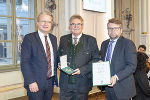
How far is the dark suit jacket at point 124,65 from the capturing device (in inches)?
84.2

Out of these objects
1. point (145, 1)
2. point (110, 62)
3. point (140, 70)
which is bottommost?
point (140, 70)

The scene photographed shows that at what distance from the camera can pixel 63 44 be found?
7.88 feet

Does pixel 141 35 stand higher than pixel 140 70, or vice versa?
pixel 141 35

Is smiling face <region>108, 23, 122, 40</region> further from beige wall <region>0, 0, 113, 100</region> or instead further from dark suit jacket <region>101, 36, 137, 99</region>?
beige wall <region>0, 0, 113, 100</region>

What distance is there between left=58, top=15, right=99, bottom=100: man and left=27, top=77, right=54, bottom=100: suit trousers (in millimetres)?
161

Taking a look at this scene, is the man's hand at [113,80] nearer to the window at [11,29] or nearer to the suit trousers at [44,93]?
the suit trousers at [44,93]

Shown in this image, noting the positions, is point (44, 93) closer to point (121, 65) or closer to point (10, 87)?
point (121, 65)

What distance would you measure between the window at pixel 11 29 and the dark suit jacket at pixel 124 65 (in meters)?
3.38

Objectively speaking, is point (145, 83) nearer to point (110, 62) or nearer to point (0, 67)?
point (110, 62)

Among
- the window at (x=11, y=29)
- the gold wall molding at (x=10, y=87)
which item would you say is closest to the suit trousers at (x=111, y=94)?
the gold wall molding at (x=10, y=87)

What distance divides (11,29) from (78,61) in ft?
11.0

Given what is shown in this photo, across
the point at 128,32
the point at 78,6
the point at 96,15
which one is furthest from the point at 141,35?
the point at 78,6

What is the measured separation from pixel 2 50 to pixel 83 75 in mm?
3319

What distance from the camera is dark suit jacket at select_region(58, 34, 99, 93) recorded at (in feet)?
7.43
